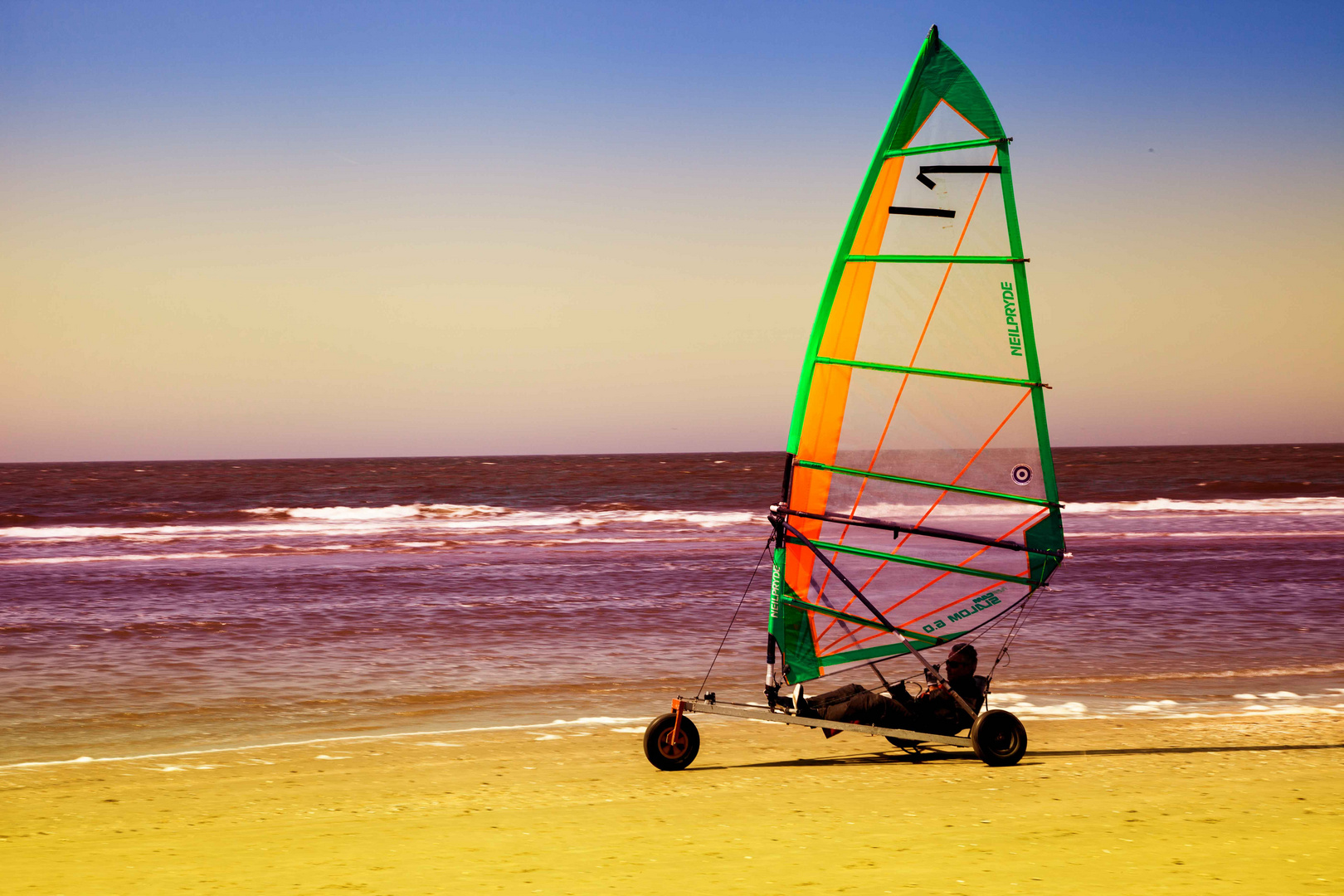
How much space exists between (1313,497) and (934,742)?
38.5 metres

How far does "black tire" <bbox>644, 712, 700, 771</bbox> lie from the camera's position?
655 centimetres

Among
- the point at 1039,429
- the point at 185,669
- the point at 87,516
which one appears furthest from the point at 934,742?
the point at 87,516

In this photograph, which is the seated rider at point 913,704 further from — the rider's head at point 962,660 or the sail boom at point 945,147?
the sail boom at point 945,147

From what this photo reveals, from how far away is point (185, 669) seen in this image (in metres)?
10.4

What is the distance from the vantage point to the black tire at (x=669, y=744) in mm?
6555

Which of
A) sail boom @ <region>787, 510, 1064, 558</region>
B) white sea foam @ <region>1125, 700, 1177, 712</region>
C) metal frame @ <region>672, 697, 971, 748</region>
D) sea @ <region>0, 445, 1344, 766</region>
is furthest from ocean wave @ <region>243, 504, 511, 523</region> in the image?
sail boom @ <region>787, 510, 1064, 558</region>

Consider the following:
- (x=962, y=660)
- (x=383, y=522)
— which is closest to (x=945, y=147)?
(x=962, y=660)

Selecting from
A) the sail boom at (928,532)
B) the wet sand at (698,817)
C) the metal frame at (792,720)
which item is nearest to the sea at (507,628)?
the wet sand at (698,817)

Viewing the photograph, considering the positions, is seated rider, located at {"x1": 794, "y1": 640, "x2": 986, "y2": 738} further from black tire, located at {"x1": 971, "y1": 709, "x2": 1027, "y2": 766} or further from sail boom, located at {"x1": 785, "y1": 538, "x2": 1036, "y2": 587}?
sail boom, located at {"x1": 785, "y1": 538, "x2": 1036, "y2": 587}

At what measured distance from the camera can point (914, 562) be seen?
6746mm

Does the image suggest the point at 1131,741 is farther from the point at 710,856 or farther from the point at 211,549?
the point at 211,549

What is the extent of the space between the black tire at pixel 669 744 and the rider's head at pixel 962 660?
1680 millimetres

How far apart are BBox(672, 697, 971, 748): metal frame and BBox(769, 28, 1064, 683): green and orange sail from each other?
464mm

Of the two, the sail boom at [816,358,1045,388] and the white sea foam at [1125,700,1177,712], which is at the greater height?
the sail boom at [816,358,1045,388]
